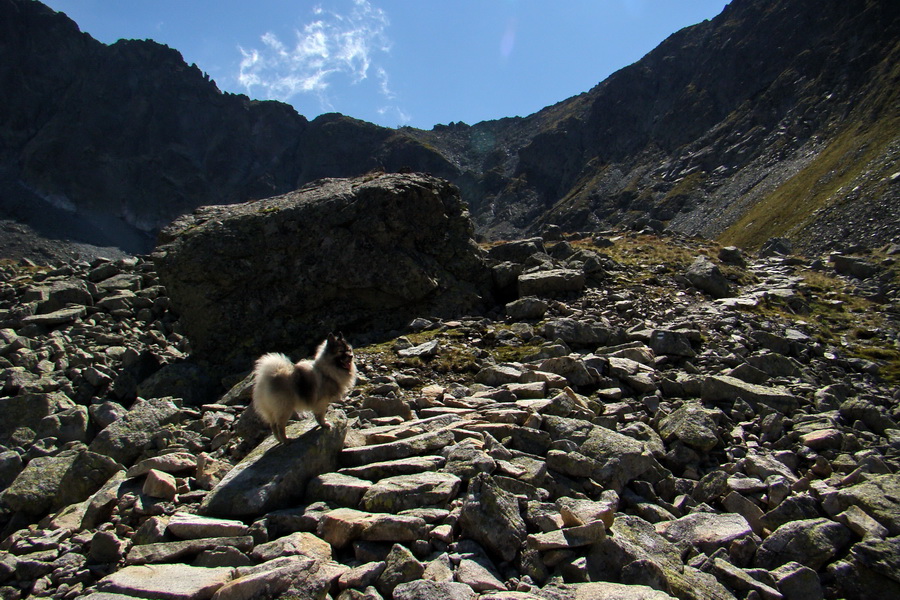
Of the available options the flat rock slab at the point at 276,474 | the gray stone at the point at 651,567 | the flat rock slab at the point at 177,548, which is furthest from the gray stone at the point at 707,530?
the flat rock slab at the point at 177,548

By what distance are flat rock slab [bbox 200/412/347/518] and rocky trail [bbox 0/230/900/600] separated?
0.12ft

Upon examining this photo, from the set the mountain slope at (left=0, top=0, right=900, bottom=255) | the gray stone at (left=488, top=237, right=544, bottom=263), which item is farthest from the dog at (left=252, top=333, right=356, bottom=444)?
the mountain slope at (left=0, top=0, right=900, bottom=255)

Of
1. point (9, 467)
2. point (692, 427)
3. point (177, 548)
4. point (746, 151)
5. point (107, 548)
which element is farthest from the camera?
point (746, 151)

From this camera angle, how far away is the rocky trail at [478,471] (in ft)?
17.1

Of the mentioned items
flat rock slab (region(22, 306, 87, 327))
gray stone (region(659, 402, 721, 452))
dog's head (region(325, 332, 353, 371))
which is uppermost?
flat rock slab (region(22, 306, 87, 327))

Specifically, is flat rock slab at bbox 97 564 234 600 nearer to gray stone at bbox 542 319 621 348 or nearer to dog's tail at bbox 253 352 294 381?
dog's tail at bbox 253 352 294 381

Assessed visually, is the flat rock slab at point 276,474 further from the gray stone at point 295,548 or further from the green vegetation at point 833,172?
the green vegetation at point 833,172

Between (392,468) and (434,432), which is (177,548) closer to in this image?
(392,468)

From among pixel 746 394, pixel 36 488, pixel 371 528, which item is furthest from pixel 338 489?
pixel 746 394

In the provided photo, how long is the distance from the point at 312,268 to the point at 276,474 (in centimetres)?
1229

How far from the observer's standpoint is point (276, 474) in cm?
653

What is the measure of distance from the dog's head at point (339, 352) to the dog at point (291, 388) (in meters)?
0.07

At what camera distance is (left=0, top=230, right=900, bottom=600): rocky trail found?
17.1 feet

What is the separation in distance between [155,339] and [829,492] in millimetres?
19428
